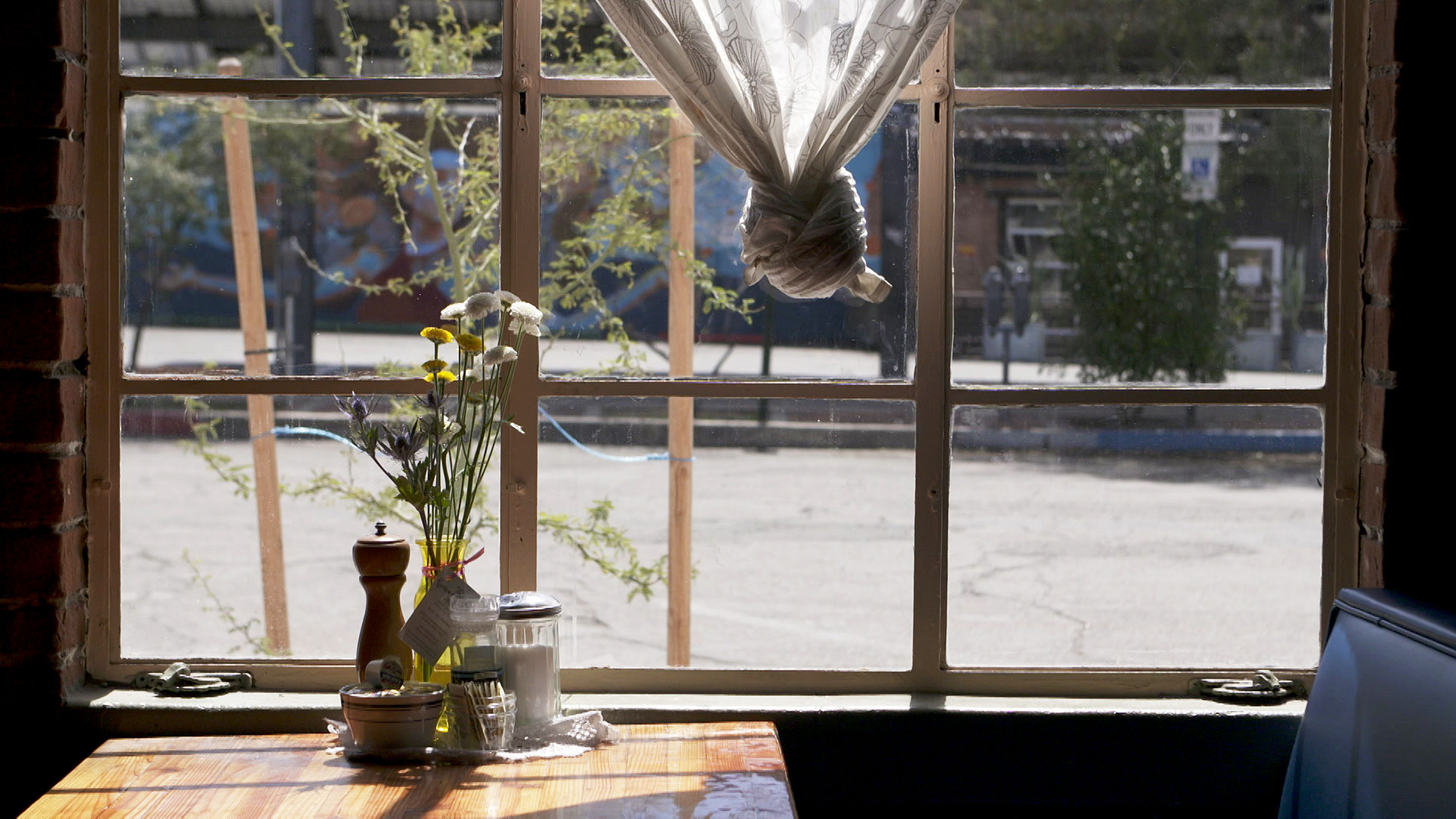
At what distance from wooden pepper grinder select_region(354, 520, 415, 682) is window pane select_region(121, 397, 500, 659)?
256 millimetres

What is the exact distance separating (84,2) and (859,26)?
1.16 meters

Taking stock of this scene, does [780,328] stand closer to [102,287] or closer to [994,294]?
[994,294]

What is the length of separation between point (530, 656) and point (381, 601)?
0.73ft

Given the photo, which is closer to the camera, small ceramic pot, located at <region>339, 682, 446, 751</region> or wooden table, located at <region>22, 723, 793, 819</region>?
wooden table, located at <region>22, 723, 793, 819</region>

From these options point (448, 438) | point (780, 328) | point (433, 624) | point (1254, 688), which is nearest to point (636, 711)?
point (433, 624)

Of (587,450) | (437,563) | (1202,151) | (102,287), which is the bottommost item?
(437,563)

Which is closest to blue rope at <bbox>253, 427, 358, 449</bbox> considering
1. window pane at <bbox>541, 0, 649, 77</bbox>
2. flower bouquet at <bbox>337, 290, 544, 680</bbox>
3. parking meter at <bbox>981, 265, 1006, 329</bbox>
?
flower bouquet at <bbox>337, 290, 544, 680</bbox>

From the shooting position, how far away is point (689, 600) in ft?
6.62

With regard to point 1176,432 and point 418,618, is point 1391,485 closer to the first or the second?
point 1176,432

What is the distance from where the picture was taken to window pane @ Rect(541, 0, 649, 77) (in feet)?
6.50

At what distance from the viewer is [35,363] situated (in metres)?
1.85

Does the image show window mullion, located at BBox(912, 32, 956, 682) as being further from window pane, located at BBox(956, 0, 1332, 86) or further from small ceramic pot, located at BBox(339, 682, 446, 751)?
small ceramic pot, located at BBox(339, 682, 446, 751)

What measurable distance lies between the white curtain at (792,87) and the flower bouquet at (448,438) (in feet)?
1.20

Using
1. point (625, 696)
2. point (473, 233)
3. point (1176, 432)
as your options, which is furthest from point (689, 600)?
point (1176, 432)
